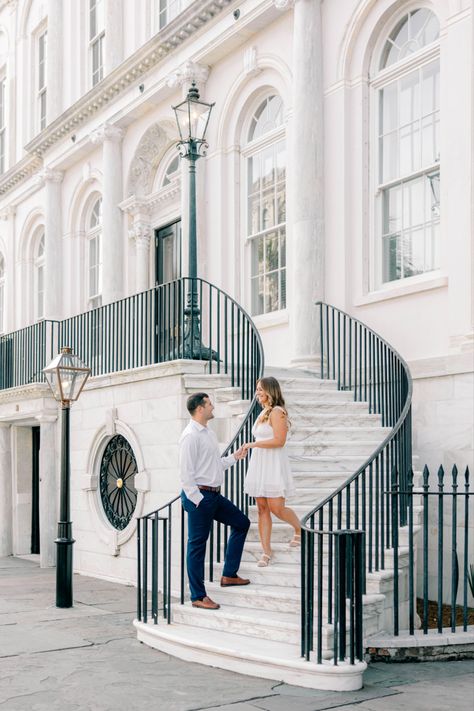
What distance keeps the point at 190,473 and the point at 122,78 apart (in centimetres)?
1124

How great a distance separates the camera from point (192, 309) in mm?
11609

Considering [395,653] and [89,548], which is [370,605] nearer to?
[395,653]

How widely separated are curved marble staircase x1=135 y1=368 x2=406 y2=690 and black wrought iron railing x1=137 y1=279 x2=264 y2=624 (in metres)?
0.19

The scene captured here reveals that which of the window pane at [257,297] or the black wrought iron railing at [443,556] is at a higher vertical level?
the window pane at [257,297]

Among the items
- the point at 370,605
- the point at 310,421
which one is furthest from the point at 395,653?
the point at 310,421

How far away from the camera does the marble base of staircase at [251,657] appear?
669cm

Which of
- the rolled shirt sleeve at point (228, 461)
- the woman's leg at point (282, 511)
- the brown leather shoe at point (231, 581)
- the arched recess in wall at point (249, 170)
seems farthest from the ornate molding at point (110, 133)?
the brown leather shoe at point (231, 581)

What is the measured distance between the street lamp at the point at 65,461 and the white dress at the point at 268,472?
297cm

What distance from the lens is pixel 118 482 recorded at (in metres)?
13.4

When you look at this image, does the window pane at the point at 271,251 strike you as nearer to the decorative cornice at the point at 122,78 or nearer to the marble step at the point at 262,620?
the decorative cornice at the point at 122,78

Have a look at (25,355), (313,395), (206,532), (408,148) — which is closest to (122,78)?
(25,355)

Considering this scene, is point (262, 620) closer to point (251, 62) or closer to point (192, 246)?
point (192, 246)

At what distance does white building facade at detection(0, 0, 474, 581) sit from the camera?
1088 centimetres

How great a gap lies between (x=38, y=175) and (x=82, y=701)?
17105mm
